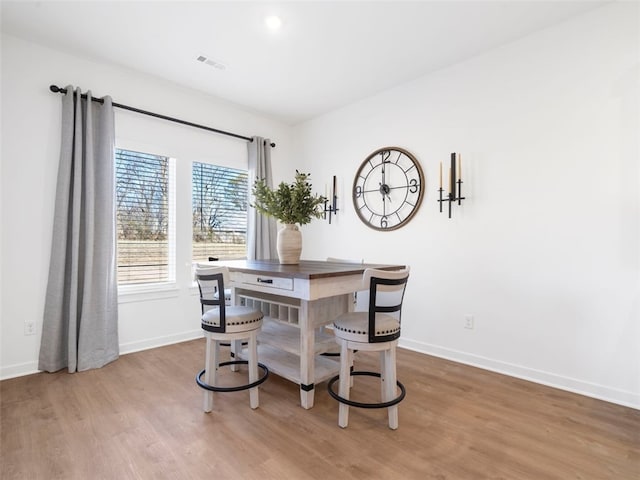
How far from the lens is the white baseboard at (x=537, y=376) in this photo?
2.18 m

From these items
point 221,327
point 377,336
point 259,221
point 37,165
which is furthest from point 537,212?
point 37,165

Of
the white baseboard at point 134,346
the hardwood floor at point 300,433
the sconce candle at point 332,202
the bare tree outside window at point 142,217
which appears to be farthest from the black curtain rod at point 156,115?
the hardwood floor at point 300,433

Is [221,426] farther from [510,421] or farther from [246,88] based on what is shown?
[246,88]

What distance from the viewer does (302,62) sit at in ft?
9.84

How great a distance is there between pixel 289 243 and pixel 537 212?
1.99 m

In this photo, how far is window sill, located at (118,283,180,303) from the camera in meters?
3.13

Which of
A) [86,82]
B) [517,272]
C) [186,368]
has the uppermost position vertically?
[86,82]

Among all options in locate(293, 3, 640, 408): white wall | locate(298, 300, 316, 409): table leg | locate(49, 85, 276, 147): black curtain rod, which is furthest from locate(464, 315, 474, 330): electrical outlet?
locate(49, 85, 276, 147): black curtain rod

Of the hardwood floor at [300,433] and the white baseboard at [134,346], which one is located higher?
the white baseboard at [134,346]

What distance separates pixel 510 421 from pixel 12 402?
127 inches

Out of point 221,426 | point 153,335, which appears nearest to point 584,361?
point 221,426

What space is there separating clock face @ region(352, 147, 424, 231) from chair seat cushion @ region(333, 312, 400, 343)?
5.61 ft

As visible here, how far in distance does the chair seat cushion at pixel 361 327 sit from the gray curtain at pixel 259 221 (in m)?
2.34

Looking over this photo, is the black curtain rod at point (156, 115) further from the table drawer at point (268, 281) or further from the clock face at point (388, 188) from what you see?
the table drawer at point (268, 281)
